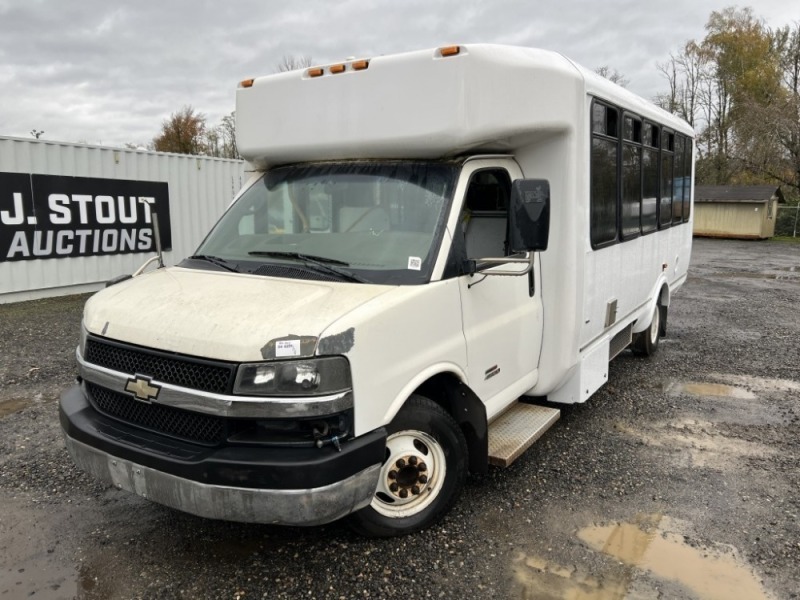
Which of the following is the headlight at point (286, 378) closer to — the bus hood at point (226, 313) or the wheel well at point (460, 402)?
the bus hood at point (226, 313)

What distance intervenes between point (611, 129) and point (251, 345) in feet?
Answer: 12.4

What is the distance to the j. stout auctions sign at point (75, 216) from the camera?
11461 millimetres

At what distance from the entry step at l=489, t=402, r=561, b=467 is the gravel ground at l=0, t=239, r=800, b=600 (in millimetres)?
343

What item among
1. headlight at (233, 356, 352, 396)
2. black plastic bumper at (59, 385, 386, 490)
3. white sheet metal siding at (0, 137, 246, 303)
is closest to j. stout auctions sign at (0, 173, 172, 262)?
white sheet metal siding at (0, 137, 246, 303)

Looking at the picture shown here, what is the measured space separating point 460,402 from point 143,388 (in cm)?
174

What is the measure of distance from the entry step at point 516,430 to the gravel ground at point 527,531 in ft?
1.12

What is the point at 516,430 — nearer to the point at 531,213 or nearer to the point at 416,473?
the point at 416,473

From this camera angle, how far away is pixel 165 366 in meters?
3.07

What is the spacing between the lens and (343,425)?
2951 millimetres

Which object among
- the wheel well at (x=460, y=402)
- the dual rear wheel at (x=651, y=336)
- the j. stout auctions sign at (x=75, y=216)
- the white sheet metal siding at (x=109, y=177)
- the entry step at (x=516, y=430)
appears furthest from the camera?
the white sheet metal siding at (x=109, y=177)

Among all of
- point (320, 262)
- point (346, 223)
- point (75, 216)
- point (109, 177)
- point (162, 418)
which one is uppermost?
point (109, 177)

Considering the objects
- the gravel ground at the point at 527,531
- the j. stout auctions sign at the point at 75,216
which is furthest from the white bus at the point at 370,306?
the j. stout auctions sign at the point at 75,216

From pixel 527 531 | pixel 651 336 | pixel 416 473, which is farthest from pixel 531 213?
pixel 651 336

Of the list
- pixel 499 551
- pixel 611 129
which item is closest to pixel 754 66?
pixel 611 129
